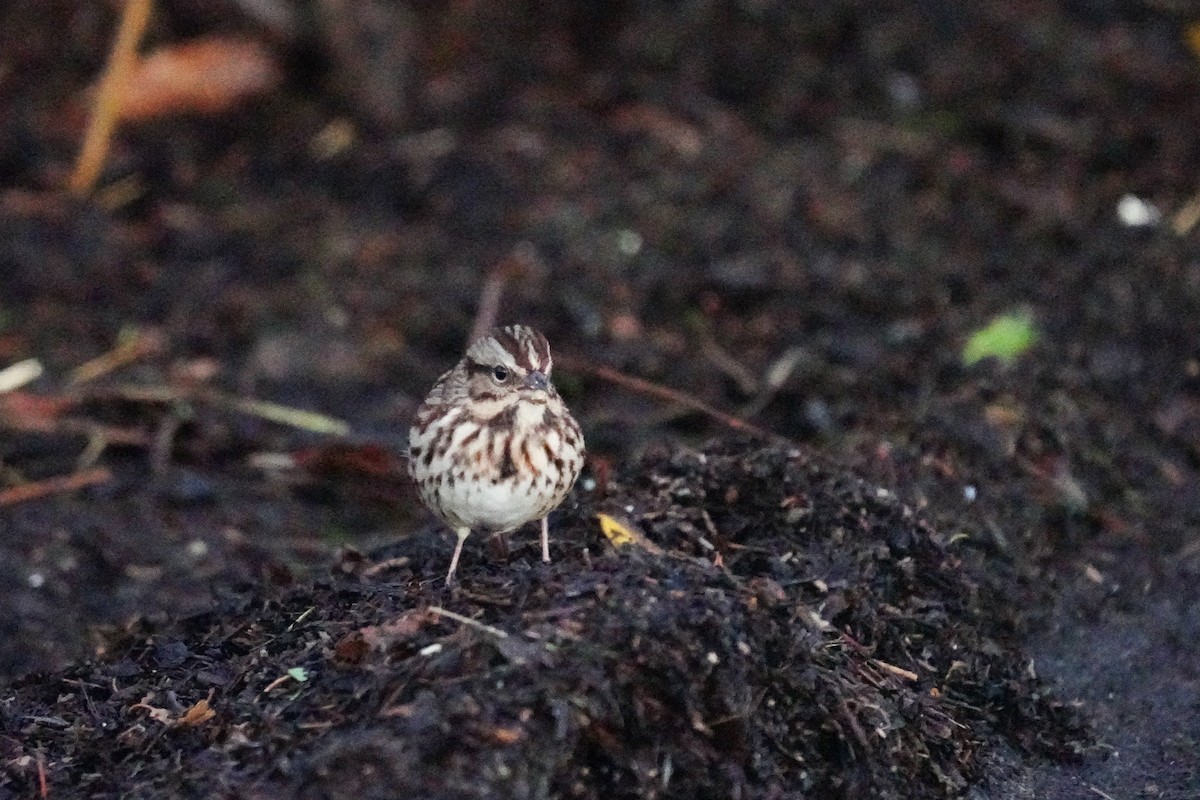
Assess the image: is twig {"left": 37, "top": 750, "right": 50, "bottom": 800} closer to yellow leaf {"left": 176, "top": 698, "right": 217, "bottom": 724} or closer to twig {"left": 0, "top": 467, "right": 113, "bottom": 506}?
yellow leaf {"left": 176, "top": 698, "right": 217, "bottom": 724}

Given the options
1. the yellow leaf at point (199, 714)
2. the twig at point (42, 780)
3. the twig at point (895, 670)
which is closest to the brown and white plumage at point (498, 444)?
the yellow leaf at point (199, 714)

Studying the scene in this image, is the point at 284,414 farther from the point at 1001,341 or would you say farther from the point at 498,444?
the point at 498,444

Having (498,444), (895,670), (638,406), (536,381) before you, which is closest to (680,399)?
(638,406)

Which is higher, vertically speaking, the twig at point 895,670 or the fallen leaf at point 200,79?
the fallen leaf at point 200,79

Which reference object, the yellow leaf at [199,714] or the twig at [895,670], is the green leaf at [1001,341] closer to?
the twig at [895,670]

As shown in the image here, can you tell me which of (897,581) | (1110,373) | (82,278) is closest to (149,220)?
(82,278)

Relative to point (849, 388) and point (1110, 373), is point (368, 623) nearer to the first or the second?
point (849, 388)

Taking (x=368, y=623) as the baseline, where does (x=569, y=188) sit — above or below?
below
